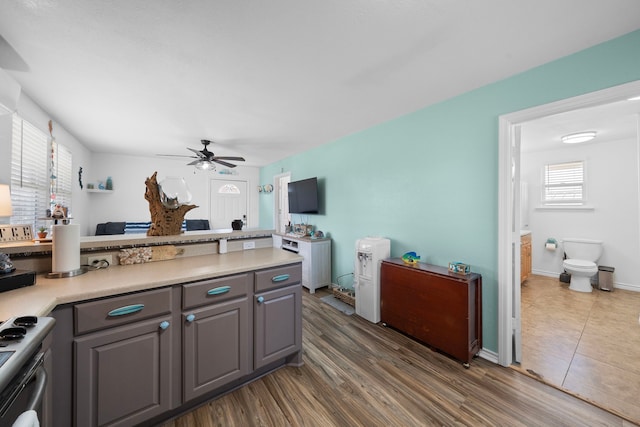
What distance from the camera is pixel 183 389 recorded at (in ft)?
4.74

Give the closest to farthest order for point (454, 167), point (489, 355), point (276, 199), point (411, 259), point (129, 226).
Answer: point (489, 355), point (454, 167), point (411, 259), point (129, 226), point (276, 199)

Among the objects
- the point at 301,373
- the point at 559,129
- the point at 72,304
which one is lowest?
the point at 301,373

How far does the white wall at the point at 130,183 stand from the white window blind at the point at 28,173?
7.10ft

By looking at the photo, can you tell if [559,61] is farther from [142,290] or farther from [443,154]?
[142,290]

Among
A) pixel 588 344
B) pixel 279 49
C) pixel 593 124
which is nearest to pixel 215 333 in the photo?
pixel 279 49

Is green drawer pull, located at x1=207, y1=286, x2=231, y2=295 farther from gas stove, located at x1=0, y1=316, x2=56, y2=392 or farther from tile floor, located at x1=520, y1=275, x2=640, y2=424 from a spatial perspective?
tile floor, located at x1=520, y1=275, x2=640, y2=424

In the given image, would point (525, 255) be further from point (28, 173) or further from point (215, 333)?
point (28, 173)

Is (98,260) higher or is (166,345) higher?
(98,260)

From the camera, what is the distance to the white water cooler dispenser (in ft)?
8.77

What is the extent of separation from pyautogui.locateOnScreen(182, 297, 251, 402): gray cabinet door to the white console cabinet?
1961 mm

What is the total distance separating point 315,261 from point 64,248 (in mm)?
2818

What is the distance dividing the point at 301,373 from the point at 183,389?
87cm

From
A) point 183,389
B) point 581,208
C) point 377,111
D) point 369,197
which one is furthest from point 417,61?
point 581,208

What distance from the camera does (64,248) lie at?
137 centimetres
